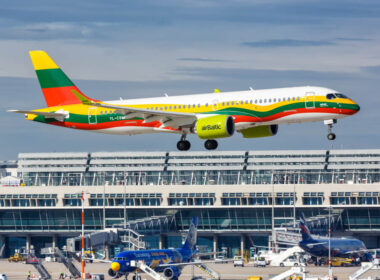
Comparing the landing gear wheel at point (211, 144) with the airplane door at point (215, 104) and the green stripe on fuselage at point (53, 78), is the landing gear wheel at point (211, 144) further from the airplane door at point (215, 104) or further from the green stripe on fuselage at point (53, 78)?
the green stripe on fuselage at point (53, 78)

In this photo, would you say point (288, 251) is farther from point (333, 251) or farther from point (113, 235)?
point (113, 235)

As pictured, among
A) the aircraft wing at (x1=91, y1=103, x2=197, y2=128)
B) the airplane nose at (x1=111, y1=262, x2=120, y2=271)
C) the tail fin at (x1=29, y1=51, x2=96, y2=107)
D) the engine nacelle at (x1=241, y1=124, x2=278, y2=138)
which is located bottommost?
the airplane nose at (x1=111, y1=262, x2=120, y2=271)

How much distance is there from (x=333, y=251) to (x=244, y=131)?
69114mm

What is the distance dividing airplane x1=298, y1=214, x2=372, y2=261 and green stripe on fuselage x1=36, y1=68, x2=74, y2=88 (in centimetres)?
5882

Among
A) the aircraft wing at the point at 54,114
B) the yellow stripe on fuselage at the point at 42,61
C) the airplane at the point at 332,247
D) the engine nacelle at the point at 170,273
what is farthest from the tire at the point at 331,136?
the airplane at the point at 332,247

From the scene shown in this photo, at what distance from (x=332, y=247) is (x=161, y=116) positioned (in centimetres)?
7351

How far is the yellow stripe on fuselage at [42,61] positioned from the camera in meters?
115

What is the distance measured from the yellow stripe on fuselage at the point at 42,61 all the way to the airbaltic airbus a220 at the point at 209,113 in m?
7.58

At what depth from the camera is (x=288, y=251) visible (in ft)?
538

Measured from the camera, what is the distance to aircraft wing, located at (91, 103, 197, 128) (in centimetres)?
9600

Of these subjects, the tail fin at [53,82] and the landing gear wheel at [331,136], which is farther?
the tail fin at [53,82]

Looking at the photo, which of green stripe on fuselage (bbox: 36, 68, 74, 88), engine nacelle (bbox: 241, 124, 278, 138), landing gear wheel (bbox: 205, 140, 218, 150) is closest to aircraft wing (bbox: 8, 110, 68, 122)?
green stripe on fuselage (bbox: 36, 68, 74, 88)

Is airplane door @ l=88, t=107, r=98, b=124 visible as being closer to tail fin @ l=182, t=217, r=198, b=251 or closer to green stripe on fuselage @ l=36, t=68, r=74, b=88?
green stripe on fuselage @ l=36, t=68, r=74, b=88

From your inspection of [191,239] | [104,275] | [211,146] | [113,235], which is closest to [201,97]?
[211,146]
